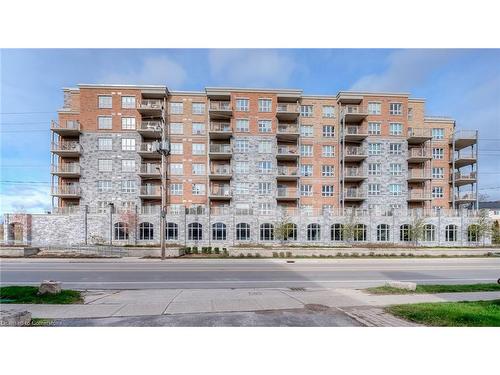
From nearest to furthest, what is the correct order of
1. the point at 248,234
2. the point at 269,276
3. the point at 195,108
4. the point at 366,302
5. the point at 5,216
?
the point at 366,302
the point at 269,276
the point at 5,216
the point at 248,234
the point at 195,108

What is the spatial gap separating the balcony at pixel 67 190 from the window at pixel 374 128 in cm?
3974

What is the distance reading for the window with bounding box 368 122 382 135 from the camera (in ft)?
121

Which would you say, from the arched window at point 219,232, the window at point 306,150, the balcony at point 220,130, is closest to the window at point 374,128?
the window at point 306,150

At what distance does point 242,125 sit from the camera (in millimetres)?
36031

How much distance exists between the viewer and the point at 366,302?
326 inches

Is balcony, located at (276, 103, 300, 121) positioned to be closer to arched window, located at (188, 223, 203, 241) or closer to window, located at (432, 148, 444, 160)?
arched window, located at (188, 223, 203, 241)

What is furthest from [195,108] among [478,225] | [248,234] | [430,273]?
[478,225]

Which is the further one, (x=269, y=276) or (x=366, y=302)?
(x=269, y=276)

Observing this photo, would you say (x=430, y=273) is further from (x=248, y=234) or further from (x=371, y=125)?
(x=371, y=125)

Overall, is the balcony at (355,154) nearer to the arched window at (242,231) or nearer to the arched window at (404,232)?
the arched window at (404,232)

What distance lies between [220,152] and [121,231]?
617 inches

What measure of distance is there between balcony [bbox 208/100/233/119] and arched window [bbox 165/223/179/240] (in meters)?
15.3

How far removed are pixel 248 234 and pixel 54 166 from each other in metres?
26.9

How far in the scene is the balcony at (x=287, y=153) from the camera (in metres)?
35.5
